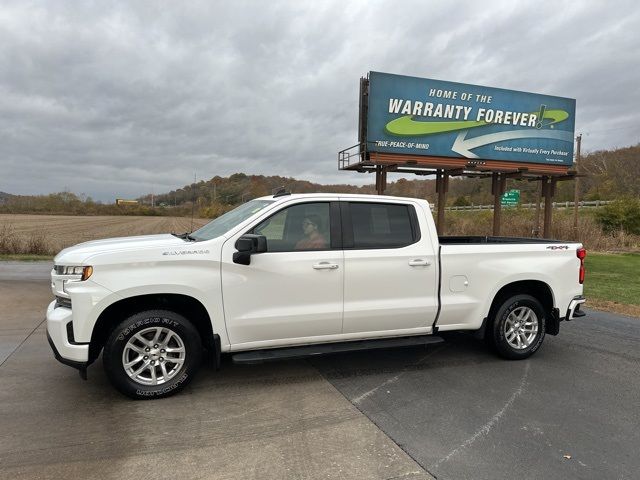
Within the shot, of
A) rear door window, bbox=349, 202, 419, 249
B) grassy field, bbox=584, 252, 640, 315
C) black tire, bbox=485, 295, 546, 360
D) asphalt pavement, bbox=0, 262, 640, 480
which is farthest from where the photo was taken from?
grassy field, bbox=584, 252, 640, 315

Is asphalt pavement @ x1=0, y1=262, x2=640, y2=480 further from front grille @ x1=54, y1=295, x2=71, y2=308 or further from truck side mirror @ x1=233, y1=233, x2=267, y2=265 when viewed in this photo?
truck side mirror @ x1=233, y1=233, x2=267, y2=265

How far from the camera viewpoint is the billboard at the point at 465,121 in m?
16.0

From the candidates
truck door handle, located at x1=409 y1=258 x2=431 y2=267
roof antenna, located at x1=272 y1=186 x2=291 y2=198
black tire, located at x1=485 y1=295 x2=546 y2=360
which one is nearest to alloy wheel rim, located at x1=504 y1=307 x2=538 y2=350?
black tire, located at x1=485 y1=295 x2=546 y2=360

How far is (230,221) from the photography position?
4.95 m

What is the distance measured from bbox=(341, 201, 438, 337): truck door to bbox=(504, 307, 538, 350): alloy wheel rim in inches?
43.5

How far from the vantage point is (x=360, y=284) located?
474cm

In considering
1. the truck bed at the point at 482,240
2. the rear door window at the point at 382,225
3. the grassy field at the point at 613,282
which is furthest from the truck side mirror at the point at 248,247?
the grassy field at the point at 613,282

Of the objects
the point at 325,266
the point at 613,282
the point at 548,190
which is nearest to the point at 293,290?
the point at 325,266

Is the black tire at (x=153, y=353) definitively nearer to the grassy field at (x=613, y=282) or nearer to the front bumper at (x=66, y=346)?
the front bumper at (x=66, y=346)

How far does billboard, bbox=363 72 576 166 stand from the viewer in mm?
16016

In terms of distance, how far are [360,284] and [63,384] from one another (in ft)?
10.2

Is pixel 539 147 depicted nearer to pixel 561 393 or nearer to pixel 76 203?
pixel 561 393

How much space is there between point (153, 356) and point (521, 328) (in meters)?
4.16

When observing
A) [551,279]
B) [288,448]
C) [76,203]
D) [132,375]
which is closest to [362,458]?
[288,448]
